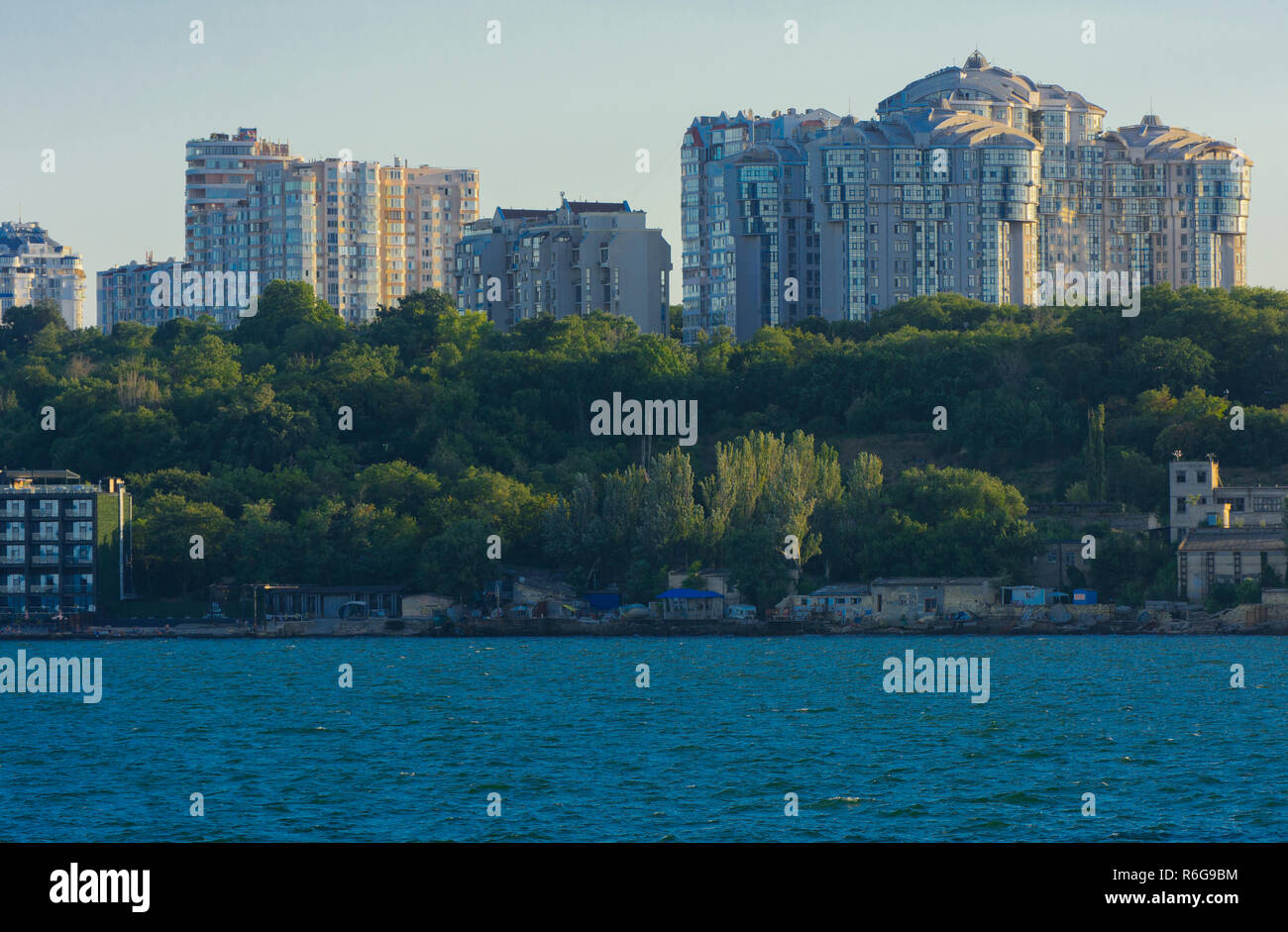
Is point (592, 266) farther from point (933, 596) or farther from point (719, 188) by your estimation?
point (933, 596)

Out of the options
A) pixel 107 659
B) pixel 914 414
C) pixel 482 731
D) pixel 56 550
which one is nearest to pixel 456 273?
pixel 914 414

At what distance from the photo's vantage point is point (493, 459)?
8800 cm

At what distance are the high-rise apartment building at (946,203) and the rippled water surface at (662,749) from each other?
53.6m

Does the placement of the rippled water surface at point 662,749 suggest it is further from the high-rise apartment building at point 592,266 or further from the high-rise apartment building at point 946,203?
the high-rise apartment building at point 592,266

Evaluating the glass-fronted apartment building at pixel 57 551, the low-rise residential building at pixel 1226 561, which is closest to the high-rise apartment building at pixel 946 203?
the low-rise residential building at pixel 1226 561

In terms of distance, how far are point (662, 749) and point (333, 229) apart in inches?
4487

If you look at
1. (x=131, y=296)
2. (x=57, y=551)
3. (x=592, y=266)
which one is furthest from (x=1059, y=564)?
(x=131, y=296)

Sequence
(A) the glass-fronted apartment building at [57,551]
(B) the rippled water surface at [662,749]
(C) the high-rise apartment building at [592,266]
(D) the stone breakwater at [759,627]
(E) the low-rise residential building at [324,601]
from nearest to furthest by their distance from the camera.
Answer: (B) the rippled water surface at [662,749] < (D) the stone breakwater at [759,627] < (E) the low-rise residential building at [324,601] < (A) the glass-fronted apartment building at [57,551] < (C) the high-rise apartment building at [592,266]

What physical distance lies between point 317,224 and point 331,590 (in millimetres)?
75371

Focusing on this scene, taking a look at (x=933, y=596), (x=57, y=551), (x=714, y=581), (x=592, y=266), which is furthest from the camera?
(x=592, y=266)

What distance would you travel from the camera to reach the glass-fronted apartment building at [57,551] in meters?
75.6

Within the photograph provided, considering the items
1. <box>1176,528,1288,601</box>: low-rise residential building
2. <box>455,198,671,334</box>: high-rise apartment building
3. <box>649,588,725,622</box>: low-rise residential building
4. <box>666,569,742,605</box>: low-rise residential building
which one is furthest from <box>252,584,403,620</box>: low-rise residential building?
<box>455,198,671,334</box>: high-rise apartment building

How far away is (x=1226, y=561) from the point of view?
69.1 meters

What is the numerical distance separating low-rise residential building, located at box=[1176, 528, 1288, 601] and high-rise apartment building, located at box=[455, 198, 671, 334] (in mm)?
53992
